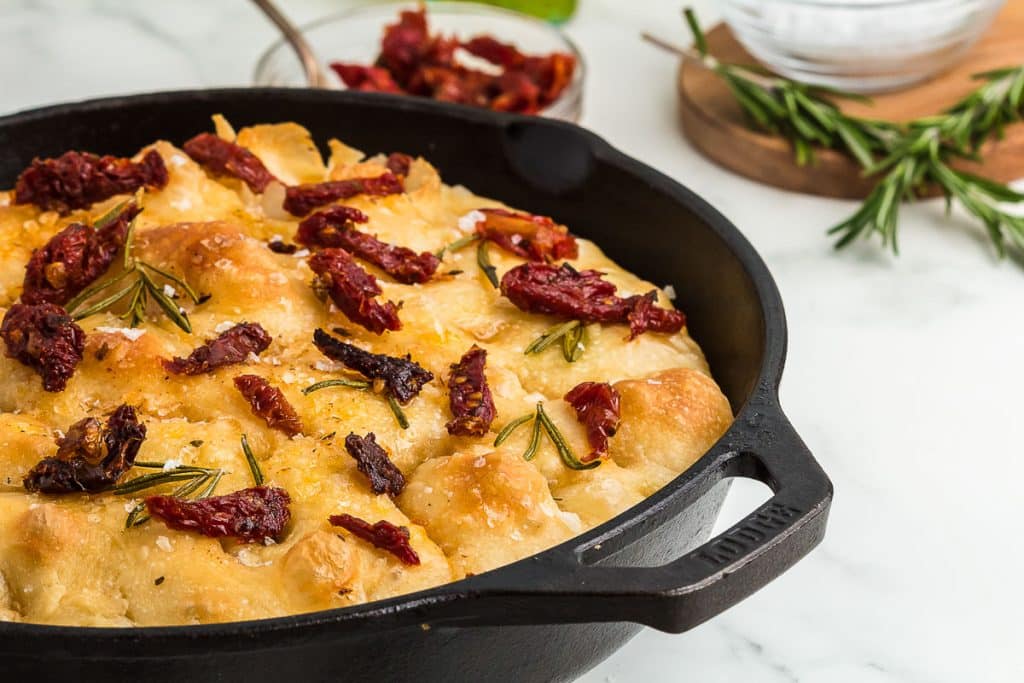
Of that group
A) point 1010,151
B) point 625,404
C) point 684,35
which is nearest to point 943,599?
point 625,404

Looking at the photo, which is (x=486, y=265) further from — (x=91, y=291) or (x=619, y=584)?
(x=619, y=584)

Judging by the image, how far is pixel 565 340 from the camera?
8.32ft

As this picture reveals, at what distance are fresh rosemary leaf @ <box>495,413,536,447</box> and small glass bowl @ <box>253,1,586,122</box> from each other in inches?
87.6

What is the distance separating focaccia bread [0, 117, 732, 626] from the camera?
6.69ft

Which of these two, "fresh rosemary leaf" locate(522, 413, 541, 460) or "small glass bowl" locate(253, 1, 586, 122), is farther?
"small glass bowl" locate(253, 1, 586, 122)

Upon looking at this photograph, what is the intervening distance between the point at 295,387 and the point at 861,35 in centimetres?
259

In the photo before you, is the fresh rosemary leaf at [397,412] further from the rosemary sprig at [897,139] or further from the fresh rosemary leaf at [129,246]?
the rosemary sprig at [897,139]

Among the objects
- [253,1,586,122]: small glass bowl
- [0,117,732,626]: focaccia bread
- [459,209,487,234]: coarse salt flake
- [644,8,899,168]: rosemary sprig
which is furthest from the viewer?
[253,1,586,122]: small glass bowl

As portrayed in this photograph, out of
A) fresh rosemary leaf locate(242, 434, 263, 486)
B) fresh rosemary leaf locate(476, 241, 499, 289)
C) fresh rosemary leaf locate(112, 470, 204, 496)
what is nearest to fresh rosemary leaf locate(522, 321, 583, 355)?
fresh rosemary leaf locate(476, 241, 499, 289)

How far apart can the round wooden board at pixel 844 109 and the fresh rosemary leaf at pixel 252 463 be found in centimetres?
239

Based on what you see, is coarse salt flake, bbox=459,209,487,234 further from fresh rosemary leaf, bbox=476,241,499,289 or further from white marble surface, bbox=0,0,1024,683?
white marble surface, bbox=0,0,1024,683

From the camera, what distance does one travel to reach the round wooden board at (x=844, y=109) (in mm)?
4059

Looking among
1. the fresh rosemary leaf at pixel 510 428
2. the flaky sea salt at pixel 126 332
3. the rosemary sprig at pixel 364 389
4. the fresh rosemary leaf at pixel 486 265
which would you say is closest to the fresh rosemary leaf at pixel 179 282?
the flaky sea salt at pixel 126 332

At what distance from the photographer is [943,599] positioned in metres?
2.81
